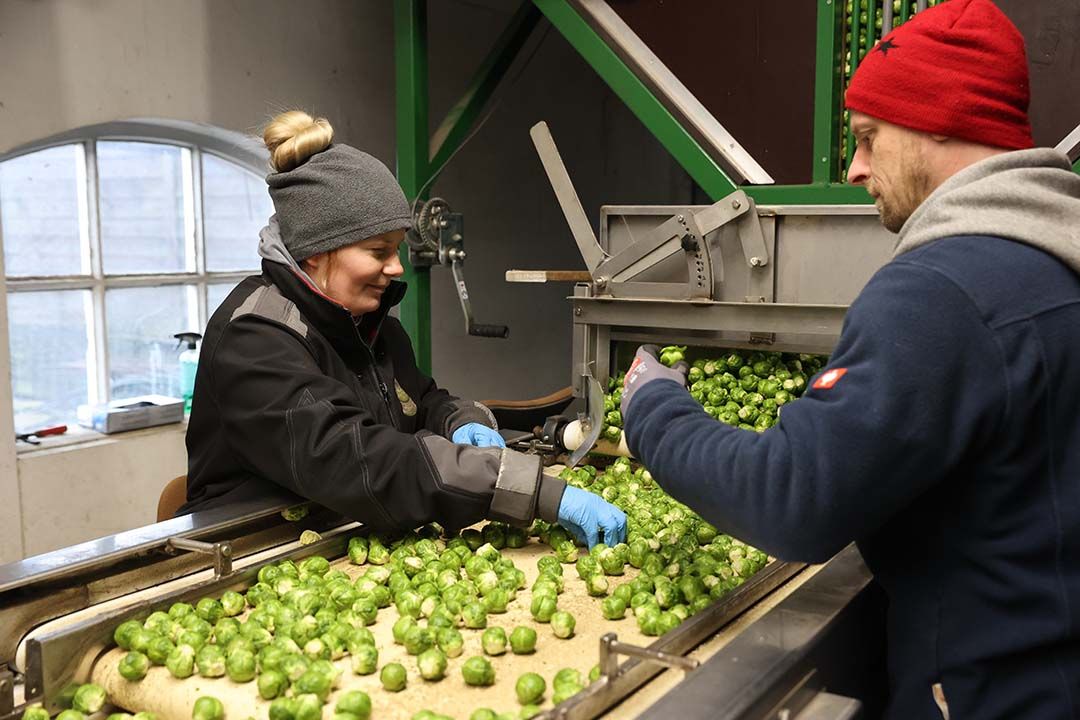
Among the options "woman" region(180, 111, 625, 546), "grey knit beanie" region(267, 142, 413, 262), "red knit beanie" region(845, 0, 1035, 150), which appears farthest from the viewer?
"grey knit beanie" region(267, 142, 413, 262)

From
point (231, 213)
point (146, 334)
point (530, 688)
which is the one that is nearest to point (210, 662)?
point (530, 688)

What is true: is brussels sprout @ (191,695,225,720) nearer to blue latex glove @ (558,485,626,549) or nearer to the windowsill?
blue latex glove @ (558,485,626,549)

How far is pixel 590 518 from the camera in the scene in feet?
7.96

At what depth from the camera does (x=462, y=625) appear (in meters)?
2.04

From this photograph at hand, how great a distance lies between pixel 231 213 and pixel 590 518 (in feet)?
13.4

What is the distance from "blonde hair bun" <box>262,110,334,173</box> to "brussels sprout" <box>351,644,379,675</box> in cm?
144

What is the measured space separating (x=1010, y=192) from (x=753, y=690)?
86 centimetres

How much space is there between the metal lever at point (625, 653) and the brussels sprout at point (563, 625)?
356mm

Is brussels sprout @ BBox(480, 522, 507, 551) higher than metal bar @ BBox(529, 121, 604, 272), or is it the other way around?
metal bar @ BBox(529, 121, 604, 272)

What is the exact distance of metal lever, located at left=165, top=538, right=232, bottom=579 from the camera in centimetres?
219

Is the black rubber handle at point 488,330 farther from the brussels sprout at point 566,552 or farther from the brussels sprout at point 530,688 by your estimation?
the brussels sprout at point 530,688

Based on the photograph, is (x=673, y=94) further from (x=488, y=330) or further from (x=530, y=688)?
A: (x=530, y=688)

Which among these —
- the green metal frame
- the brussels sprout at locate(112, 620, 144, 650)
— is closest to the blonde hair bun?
the brussels sprout at locate(112, 620, 144, 650)

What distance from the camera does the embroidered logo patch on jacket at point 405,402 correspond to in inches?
121
